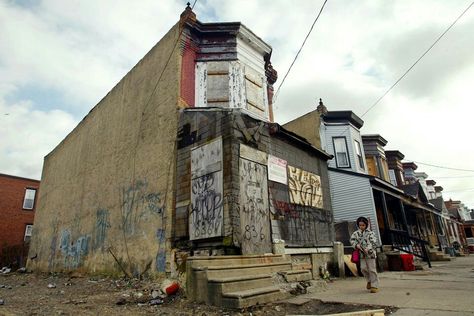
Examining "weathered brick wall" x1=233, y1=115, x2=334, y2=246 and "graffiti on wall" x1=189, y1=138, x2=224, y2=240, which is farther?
"weathered brick wall" x1=233, y1=115, x2=334, y2=246

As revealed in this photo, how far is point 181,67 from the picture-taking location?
440 inches

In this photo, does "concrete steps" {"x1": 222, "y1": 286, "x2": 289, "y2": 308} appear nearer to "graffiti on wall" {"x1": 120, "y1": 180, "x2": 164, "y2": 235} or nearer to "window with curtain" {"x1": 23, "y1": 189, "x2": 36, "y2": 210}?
"graffiti on wall" {"x1": 120, "y1": 180, "x2": 164, "y2": 235}

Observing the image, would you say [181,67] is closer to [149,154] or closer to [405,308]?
[149,154]

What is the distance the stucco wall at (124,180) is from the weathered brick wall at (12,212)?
11.1m

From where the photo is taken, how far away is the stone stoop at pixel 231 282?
204 inches

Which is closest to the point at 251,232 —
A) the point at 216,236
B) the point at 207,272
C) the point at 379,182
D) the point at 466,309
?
the point at 216,236

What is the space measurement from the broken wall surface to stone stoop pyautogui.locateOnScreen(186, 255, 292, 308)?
0.96 m

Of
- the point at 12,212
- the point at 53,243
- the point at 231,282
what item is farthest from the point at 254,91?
the point at 12,212

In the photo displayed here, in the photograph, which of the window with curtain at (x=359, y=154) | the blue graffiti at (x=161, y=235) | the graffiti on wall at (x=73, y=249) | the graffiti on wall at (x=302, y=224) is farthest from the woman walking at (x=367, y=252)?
the window with curtain at (x=359, y=154)

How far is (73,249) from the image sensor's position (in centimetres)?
1473

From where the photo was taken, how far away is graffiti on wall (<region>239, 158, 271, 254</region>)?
8.00 metres

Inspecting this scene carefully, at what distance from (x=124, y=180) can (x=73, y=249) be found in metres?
5.45

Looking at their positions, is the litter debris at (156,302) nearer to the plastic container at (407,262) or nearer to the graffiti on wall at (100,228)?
the graffiti on wall at (100,228)

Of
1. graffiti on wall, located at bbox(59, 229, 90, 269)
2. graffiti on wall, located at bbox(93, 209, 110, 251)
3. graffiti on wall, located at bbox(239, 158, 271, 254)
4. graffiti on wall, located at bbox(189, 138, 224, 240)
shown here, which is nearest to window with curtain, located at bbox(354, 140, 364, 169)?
graffiti on wall, located at bbox(239, 158, 271, 254)
